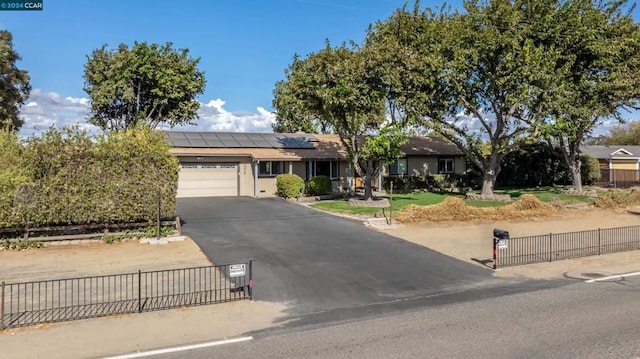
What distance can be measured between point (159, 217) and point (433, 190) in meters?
24.3

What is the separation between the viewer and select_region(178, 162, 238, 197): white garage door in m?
31.3

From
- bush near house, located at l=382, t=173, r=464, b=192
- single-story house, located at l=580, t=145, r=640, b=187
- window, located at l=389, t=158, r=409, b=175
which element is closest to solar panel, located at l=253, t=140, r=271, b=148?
bush near house, located at l=382, t=173, r=464, b=192

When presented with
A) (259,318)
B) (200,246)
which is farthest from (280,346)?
(200,246)

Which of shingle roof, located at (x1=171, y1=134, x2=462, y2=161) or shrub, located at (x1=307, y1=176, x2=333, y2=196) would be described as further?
shingle roof, located at (x1=171, y1=134, x2=462, y2=161)

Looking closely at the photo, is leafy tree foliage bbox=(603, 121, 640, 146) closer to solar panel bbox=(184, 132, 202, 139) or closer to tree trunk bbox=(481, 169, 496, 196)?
tree trunk bbox=(481, 169, 496, 196)

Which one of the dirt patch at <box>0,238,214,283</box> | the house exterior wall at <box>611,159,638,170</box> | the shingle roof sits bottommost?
the dirt patch at <box>0,238,214,283</box>

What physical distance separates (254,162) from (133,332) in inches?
938

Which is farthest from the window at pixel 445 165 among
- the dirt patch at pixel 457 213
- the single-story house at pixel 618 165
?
the dirt patch at pixel 457 213

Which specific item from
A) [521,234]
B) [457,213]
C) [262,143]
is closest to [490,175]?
[457,213]

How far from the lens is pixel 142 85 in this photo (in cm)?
4078

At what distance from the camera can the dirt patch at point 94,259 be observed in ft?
43.1

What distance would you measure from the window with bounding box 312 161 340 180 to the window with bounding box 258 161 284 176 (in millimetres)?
2668

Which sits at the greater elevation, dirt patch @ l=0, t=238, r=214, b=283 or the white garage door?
the white garage door

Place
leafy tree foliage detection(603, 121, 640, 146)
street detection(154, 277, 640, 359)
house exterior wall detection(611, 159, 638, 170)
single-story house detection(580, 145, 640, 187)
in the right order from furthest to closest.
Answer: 1. leafy tree foliage detection(603, 121, 640, 146)
2. house exterior wall detection(611, 159, 638, 170)
3. single-story house detection(580, 145, 640, 187)
4. street detection(154, 277, 640, 359)
